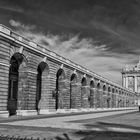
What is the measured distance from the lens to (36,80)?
31.3m

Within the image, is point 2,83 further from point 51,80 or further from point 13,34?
point 51,80

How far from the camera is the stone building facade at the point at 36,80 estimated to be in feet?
84.4

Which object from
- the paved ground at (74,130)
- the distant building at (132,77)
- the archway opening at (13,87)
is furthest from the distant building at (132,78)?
the paved ground at (74,130)

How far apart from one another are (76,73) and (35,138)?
3470 centimetres

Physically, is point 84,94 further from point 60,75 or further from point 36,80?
point 36,80

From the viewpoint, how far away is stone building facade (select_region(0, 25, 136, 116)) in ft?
84.4

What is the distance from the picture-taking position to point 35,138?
36.9ft

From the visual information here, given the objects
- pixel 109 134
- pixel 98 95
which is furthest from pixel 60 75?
pixel 109 134

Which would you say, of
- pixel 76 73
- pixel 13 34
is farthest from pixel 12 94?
pixel 76 73

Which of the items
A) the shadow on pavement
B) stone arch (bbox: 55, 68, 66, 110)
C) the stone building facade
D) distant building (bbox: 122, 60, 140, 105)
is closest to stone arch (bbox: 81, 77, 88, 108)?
the stone building facade

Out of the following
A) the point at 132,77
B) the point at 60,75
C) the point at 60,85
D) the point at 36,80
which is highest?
the point at 132,77

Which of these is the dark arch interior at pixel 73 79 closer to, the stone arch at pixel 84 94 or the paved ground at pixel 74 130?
the stone arch at pixel 84 94

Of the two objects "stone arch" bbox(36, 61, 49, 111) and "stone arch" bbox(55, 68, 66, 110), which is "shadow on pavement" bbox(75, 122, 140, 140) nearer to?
"stone arch" bbox(36, 61, 49, 111)

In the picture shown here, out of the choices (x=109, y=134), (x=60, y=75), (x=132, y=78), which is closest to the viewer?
(x=109, y=134)
